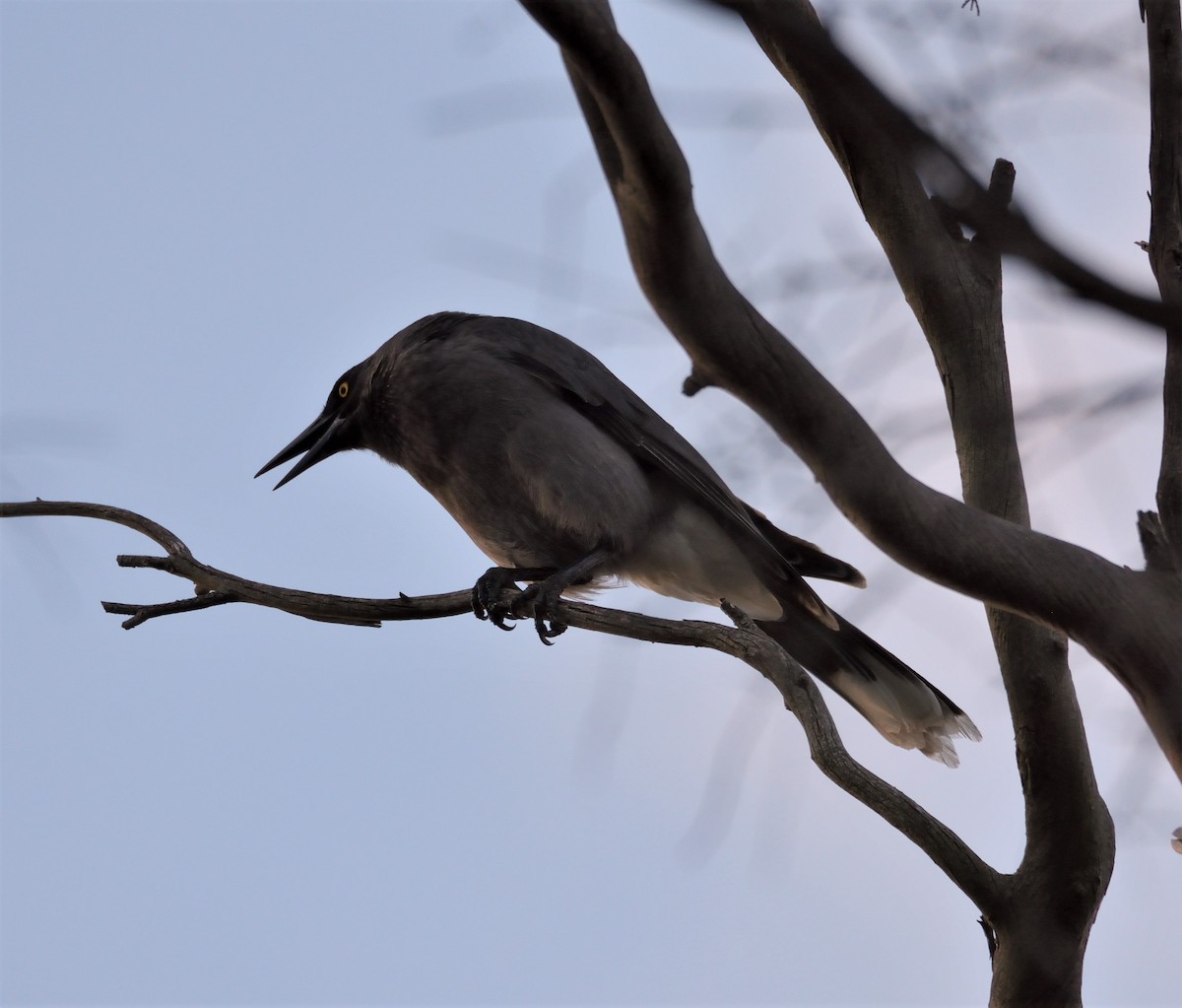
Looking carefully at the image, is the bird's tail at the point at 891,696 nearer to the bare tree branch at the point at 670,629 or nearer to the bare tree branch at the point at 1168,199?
the bare tree branch at the point at 670,629

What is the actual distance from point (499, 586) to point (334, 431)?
4.28 feet

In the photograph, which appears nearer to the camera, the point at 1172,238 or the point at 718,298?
the point at 718,298

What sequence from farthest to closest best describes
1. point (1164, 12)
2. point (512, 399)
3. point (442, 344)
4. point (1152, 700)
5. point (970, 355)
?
1. point (442, 344)
2. point (512, 399)
3. point (970, 355)
4. point (1164, 12)
5. point (1152, 700)

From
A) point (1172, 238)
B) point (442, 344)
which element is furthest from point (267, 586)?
point (1172, 238)

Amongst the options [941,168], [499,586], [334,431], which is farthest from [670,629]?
[334,431]

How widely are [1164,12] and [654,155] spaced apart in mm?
1712

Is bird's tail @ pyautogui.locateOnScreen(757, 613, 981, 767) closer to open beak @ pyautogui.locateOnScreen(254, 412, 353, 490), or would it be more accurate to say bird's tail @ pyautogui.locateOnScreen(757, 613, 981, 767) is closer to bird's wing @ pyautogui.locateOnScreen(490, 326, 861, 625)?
bird's wing @ pyautogui.locateOnScreen(490, 326, 861, 625)

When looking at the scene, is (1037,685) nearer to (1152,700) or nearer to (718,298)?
(1152,700)

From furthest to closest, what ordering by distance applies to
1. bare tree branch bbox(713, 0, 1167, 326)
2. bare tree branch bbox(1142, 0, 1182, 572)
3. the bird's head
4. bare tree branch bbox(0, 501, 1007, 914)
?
the bird's head, bare tree branch bbox(0, 501, 1007, 914), bare tree branch bbox(1142, 0, 1182, 572), bare tree branch bbox(713, 0, 1167, 326)

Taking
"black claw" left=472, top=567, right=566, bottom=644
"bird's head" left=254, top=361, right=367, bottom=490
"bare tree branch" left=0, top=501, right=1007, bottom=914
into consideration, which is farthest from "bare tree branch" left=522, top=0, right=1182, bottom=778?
"bird's head" left=254, top=361, right=367, bottom=490

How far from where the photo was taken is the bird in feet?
15.2

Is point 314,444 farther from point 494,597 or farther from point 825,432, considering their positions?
point 825,432

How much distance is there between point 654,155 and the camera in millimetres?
1932

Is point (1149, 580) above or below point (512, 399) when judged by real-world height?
below
